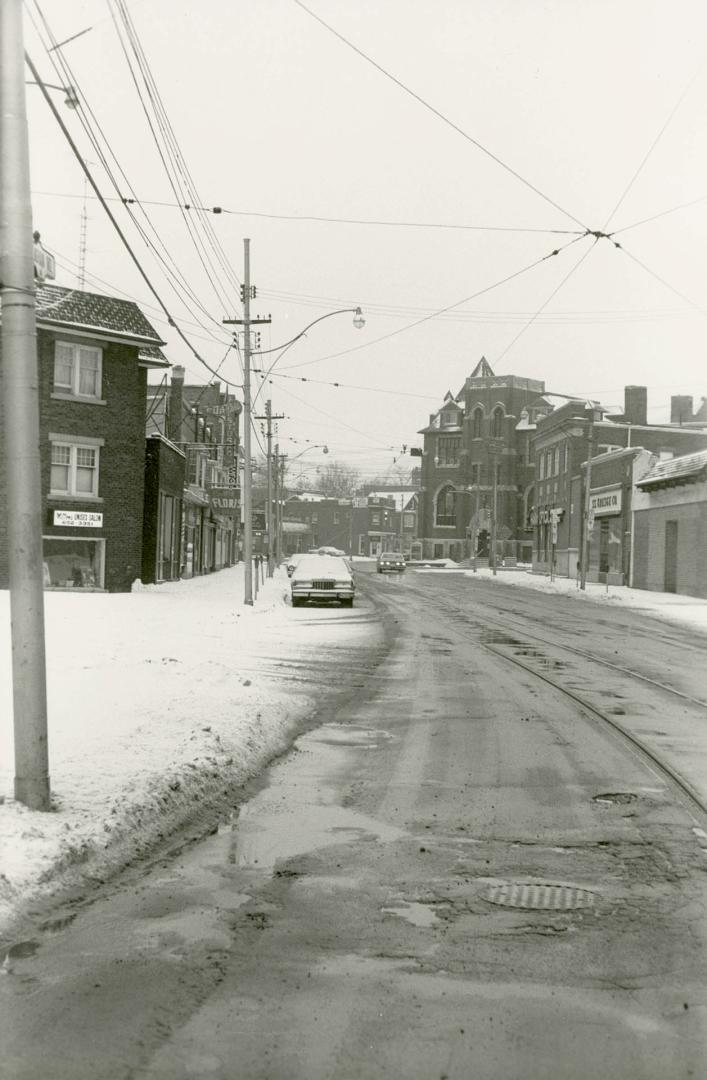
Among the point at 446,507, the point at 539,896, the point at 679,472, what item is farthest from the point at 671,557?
the point at 446,507

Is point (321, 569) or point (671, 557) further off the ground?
point (671, 557)

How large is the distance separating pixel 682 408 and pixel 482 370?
3866cm

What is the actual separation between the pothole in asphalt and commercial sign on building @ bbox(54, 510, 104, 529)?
2439 centimetres

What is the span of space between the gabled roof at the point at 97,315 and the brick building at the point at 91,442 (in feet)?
0.12

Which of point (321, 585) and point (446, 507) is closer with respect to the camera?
point (321, 585)

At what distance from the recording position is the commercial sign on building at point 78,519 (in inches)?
1167

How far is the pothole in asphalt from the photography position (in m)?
7.37

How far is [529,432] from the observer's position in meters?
97.6

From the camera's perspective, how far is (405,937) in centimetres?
474

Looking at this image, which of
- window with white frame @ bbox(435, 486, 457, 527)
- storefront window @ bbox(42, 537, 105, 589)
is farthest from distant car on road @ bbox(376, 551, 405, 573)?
storefront window @ bbox(42, 537, 105, 589)

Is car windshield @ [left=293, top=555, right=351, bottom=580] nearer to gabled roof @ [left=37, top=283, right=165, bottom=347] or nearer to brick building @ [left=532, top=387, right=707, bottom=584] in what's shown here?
gabled roof @ [left=37, top=283, right=165, bottom=347]

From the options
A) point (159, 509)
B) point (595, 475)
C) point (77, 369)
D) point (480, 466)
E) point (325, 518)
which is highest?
point (480, 466)

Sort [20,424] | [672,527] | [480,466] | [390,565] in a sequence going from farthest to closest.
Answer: [480,466], [390,565], [672,527], [20,424]

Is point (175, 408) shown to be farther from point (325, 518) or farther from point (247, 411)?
point (325, 518)
